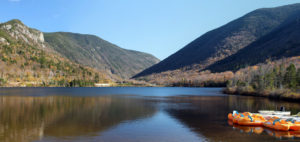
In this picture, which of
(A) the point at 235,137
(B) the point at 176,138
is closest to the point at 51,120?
(B) the point at 176,138

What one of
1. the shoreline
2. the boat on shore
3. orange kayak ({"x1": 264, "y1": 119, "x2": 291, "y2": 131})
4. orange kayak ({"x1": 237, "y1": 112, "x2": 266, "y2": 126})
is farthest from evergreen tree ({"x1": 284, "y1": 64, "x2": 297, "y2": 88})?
orange kayak ({"x1": 264, "y1": 119, "x2": 291, "y2": 131})

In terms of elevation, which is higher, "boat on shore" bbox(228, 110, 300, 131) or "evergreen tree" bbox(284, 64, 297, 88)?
"evergreen tree" bbox(284, 64, 297, 88)

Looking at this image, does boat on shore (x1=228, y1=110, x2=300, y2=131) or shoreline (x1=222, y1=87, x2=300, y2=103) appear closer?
boat on shore (x1=228, y1=110, x2=300, y2=131)

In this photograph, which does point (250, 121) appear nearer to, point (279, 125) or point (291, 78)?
point (279, 125)

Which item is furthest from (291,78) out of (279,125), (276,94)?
(279,125)

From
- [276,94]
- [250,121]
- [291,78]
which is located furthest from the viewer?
[276,94]

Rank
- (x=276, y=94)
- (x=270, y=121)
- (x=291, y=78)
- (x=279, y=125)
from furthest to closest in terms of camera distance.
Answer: (x=276, y=94)
(x=291, y=78)
(x=270, y=121)
(x=279, y=125)

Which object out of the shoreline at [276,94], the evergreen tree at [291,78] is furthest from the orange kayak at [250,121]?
the evergreen tree at [291,78]

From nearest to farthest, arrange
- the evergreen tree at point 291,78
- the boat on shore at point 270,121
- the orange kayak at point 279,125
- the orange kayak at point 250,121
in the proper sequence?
the orange kayak at point 279,125
the boat on shore at point 270,121
the orange kayak at point 250,121
the evergreen tree at point 291,78

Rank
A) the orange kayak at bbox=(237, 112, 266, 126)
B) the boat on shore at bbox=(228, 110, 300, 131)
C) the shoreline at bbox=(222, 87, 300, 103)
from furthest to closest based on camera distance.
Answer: the shoreline at bbox=(222, 87, 300, 103)
the orange kayak at bbox=(237, 112, 266, 126)
the boat on shore at bbox=(228, 110, 300, 131)

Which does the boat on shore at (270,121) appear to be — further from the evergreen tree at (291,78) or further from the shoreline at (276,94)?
the evergreen tree at (291,78)

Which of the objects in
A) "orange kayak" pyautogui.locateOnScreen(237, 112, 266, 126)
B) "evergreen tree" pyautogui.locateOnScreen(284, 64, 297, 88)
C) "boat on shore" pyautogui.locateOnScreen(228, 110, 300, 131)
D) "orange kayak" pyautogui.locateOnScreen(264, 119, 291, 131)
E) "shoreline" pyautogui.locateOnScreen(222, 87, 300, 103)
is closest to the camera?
"orange kayak" pyautogui.locateOnScreen(264, 119, 291, 131)

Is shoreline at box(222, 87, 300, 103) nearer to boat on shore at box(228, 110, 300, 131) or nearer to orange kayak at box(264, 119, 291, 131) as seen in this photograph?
boat on shore at box(228, 110, 300, 131)

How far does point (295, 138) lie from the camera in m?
26.7
